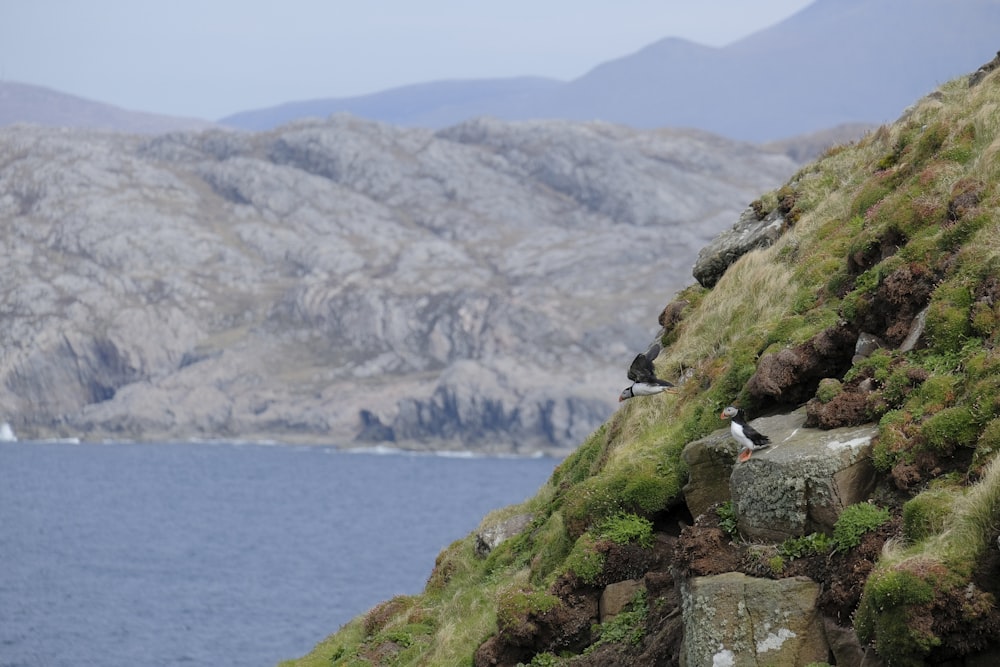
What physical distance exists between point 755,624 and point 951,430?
3810 mm

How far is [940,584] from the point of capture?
42.5 ft

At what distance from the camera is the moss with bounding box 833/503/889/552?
15039 millimetres

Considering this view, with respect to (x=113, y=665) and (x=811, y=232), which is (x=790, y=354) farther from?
(x=113, y=665)

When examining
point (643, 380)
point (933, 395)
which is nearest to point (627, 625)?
point (643, 380)

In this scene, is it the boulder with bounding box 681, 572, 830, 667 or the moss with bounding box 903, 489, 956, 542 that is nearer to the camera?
the moss with bounding box 903, 489, 956, 542

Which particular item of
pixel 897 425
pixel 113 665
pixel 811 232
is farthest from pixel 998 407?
pixel 113 665

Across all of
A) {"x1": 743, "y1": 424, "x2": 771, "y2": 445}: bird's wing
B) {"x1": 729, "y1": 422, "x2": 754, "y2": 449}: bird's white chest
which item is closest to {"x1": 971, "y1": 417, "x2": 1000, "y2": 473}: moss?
{"x1": 743, "y1": 424, "x2": 771, "y2": 445}: bird's wing

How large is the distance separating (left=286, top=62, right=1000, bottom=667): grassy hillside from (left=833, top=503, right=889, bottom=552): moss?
0.30 metres

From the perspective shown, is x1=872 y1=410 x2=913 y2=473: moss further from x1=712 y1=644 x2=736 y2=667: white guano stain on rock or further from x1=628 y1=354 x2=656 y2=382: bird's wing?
x1=628 y1=354 x2=656 y2=382: bird's wing

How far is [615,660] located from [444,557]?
13.6 m

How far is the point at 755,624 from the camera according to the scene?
15164mm

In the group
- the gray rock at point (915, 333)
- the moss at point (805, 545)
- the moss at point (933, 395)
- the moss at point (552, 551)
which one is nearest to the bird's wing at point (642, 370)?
the moss at point (552, 551)

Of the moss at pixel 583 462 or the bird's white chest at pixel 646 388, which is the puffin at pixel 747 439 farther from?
the moss at pixel 583 462

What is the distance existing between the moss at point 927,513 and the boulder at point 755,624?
1609mm
